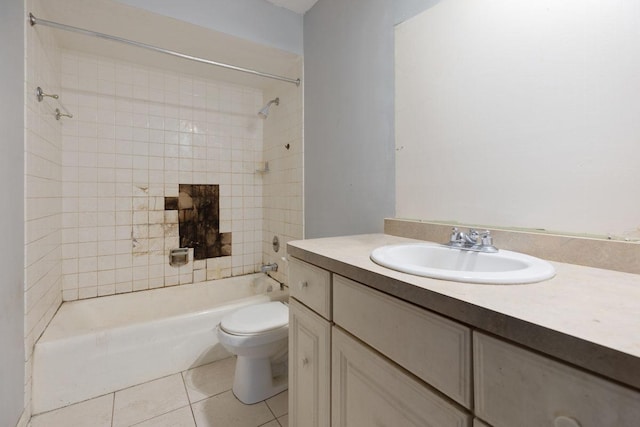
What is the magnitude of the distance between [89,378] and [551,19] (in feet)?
8.32

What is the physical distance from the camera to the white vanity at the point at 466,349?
0.37 meters

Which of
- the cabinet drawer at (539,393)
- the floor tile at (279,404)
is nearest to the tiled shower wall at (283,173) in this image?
the floor tile at (279,404)

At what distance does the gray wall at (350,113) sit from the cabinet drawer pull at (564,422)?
3.43 ft

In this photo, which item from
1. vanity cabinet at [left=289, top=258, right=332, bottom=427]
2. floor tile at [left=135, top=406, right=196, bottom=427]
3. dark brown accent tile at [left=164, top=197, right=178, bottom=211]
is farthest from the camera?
dark brown accent tile at [left=164, top=197, right=178, bottom=211]

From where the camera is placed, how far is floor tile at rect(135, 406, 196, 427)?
1.31 metres

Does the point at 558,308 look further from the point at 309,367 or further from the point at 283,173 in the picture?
the point at 283,173

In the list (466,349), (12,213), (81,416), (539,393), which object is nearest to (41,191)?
(12,213)

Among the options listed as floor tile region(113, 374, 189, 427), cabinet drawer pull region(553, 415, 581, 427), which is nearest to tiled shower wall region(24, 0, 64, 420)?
floor tile region(113, 374, 189, 427)

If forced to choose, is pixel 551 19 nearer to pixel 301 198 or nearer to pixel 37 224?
pixel 301 198

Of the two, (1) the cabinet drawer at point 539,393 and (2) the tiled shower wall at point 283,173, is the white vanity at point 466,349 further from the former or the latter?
(2) the tiled shower wall at point 283,173

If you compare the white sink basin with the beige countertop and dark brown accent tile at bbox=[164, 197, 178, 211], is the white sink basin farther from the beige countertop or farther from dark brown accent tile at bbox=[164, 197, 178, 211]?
dark brown accent tile at bbox=[164, 197, 178, 211]

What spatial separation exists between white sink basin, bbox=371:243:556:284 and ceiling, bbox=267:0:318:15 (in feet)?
6.13

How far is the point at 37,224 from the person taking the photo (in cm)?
148

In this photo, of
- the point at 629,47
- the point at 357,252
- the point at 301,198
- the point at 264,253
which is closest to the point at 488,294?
the point at 357,252
